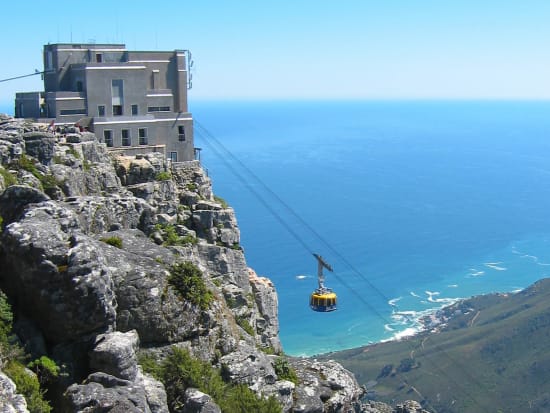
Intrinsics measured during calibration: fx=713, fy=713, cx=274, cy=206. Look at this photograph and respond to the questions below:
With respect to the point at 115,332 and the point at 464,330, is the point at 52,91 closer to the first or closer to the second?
the point at 115,332

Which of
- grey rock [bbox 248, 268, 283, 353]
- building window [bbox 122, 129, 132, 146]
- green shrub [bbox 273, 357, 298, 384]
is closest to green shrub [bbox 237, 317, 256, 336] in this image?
grey rock [bbox 248, 268, 283, 353]

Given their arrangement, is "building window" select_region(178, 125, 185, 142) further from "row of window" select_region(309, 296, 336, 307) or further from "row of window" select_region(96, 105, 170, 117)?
"row of window" select_region(309, 296, 336, 307)

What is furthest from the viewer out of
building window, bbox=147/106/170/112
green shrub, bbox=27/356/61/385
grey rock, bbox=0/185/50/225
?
building window, bbox=147/106/170/112

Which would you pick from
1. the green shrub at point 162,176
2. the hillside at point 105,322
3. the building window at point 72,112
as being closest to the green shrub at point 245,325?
the hillside at point 105,322

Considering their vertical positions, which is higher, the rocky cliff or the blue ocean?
the rocky cliff

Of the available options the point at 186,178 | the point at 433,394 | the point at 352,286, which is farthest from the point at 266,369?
the point at 352,286

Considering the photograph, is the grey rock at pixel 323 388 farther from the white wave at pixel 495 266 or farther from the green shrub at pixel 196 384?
the white wave at pixel 495 266
